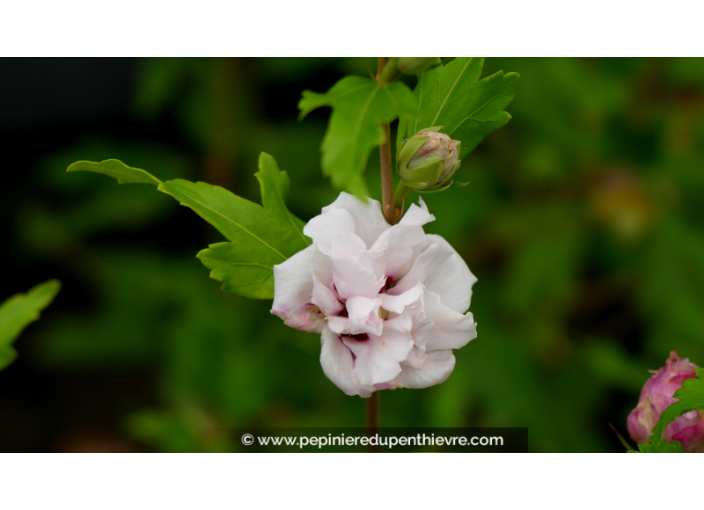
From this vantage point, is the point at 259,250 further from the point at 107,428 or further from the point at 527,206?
the point at 107,428

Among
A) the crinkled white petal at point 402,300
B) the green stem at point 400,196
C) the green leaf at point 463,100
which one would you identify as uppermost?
the green leaf at point 463,100

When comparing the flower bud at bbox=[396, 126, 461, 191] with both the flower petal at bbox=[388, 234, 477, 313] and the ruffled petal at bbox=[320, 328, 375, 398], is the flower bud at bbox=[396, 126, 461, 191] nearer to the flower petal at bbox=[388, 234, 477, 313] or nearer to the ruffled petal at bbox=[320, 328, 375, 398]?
the flower petal at bbox=[388, 234, 477, 313]

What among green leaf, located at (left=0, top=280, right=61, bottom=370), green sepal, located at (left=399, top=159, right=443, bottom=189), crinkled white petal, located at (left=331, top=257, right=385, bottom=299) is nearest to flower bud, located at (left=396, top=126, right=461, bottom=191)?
green sepal, located at (left=399, top=159, right=443, bottom=189)

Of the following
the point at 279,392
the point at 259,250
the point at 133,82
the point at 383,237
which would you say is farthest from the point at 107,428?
the point at 383,237

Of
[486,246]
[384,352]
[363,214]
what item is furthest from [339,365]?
[486,246]

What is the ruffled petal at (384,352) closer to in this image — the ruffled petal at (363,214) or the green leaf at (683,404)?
the ruffled petal at (363,214)

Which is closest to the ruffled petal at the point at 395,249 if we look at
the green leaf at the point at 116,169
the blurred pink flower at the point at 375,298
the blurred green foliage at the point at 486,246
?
the blurred pink flower at the point at 375,298

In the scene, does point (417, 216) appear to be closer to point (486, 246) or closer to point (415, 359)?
point (415, 359)
